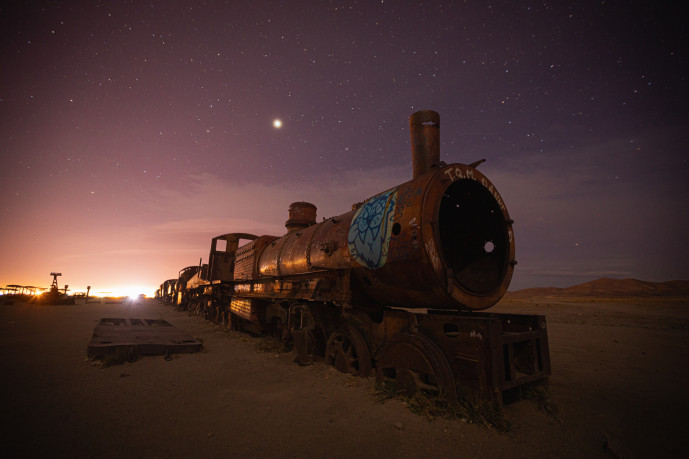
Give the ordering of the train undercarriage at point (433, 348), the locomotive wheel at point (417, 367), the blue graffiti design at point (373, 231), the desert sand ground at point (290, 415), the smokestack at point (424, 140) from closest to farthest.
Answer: the desert sand ground at point (290, 415), the train undercarriage at point (433, 348), the locomotive wheel at point (417, 367), the blue graffiti design at point (373, 231), the smokestack at point (424, 140)

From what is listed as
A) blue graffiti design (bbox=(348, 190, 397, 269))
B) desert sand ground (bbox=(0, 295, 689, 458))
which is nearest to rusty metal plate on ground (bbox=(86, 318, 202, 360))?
desert sand ground (bbox=(0, 295, 689, 458))

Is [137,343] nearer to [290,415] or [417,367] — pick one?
[290,415]

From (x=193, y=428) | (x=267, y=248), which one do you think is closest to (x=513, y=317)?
(x=193, y=428)

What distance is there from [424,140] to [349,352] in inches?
160

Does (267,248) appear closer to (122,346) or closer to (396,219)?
(122,346)

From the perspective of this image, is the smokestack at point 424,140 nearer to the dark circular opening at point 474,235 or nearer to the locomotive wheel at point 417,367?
the dark circular opening at point 474,235

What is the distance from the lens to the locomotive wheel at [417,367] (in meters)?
3.53

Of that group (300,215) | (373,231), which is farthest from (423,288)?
(300,215)

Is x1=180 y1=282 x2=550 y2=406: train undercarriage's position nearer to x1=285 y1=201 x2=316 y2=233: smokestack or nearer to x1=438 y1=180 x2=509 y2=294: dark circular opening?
x1=438 y1=180 x2=509 y2=294: dark circular opening

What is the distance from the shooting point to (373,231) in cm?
461

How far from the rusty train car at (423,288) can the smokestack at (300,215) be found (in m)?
2.67

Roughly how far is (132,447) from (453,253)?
15.8 feet

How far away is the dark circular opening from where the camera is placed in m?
4.50

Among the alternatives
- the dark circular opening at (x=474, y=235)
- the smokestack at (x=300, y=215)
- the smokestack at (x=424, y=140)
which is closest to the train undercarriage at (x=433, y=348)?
the dark circular opening at (x=474, y=235)
